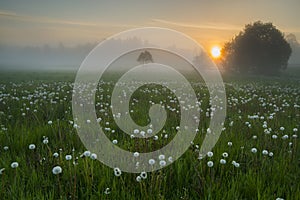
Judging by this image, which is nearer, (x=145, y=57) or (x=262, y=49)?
(x=262, y=49)

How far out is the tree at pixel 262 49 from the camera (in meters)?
53.6

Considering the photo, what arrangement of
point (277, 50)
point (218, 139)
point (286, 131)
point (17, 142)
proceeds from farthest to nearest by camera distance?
point (277, 50) < point (286, 131) < point (218, 139) < point (17, 142)

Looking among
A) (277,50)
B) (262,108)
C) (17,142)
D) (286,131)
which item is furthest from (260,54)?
(17,142)

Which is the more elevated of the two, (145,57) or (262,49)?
(145,57)

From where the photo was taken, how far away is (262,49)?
53.9 m

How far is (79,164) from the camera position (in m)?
3.75

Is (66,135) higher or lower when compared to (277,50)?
lower

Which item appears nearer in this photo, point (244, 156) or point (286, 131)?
point (244, 156)

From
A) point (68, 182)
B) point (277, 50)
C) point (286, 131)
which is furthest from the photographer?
point (277, 50)

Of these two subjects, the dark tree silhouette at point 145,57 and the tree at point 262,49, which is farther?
the dark tree silhouette at point 145,57

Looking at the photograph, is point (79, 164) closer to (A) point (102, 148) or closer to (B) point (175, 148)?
(A) point (102, 148)

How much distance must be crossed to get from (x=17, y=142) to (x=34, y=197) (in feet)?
7.35

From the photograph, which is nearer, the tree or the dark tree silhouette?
the tree

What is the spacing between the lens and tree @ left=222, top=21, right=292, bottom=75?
2111 inches
